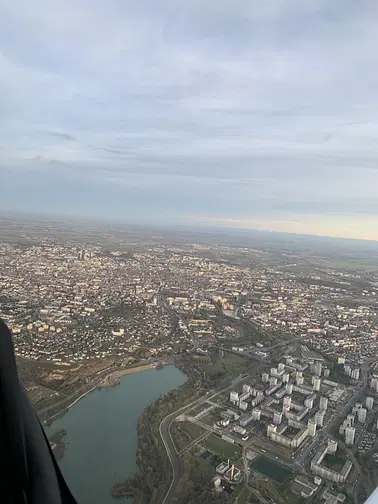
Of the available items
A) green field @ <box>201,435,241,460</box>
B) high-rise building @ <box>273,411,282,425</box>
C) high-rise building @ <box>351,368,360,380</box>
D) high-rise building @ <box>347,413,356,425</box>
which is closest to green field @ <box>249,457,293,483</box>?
green field @ <box>201,435,241,460</box>

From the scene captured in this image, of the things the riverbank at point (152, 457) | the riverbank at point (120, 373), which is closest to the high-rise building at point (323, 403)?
the riverbank at point (152, 457)

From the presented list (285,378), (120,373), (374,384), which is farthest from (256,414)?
(374,384)

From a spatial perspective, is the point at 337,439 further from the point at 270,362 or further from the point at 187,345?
the point at 187,345

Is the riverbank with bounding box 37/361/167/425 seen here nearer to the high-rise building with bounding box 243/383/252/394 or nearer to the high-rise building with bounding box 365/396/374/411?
the high-rise building with bounding box 243/383/252/394

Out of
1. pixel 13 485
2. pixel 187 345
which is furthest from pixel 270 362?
pixel 13 485

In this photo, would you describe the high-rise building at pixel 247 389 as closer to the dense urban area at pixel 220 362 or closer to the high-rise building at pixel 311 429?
the dense urban area at pixel 220 362

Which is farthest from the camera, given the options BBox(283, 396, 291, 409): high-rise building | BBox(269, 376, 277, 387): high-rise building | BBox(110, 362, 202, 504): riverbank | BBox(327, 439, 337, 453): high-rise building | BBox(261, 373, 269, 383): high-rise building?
BBox(261, 373, 269, 383): high-rise building
